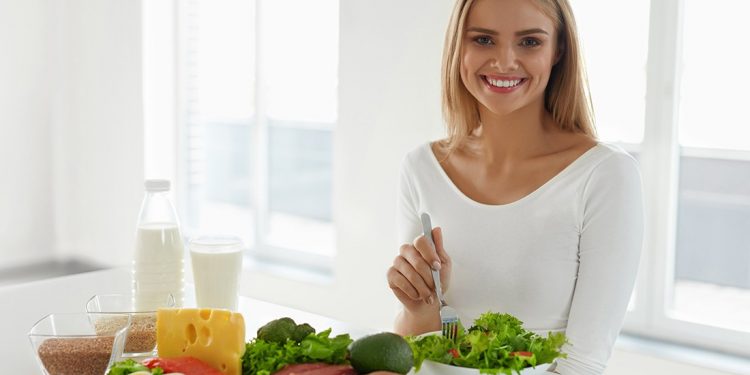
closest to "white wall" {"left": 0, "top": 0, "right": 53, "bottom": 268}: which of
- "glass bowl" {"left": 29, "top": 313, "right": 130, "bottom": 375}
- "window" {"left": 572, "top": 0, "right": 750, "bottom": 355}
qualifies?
"window" {"left": 572, "top": 0, "right": 750, "bottom": 355}

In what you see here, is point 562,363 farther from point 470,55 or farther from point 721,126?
point 721,126

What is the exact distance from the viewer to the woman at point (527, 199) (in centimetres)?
156

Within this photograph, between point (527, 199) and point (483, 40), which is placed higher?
point (483, 40)

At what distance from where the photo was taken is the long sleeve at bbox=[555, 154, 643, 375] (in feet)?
5.04

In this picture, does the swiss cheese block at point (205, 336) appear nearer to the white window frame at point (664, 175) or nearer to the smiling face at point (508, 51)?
the smiling face at point (508, 51)

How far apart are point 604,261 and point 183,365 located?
2.66ft

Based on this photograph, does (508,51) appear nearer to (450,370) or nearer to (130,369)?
(450,370)

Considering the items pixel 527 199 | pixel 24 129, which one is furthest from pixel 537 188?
pixel 24 129

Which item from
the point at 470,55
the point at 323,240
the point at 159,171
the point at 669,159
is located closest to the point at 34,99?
the point at 159,171

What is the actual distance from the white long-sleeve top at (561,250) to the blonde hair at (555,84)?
0.09 metres

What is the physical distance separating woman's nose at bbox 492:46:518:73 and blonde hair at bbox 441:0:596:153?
0.31 ft

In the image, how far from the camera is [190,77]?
14.8ft

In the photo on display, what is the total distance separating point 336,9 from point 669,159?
1739 millimetres

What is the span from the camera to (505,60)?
1.60 metres
